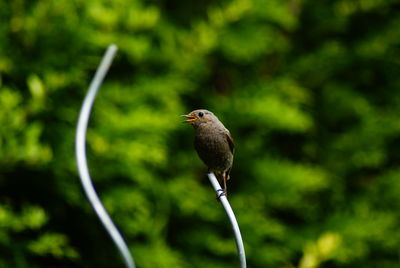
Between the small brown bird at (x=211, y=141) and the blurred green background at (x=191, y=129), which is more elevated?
the blurred green background at (x=191, y=129)

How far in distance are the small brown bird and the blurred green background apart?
5.21ft

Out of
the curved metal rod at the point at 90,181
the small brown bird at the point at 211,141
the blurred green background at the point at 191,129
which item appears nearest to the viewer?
the curved metal rod at the point at 90,181

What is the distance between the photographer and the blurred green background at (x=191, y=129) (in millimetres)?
3246

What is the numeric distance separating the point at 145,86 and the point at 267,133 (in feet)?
4.27

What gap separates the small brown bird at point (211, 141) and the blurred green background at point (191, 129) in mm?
1589

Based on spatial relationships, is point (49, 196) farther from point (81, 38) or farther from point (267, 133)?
point (267, 133)

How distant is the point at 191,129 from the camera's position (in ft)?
13.2

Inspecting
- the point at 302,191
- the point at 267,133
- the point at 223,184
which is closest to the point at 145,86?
the point at 267,133

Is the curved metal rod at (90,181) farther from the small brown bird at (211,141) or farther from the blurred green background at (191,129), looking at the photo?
the blurred green background at (191,129)

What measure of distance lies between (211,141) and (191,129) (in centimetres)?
258

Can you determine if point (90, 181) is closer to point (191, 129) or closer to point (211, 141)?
point (211, 141)

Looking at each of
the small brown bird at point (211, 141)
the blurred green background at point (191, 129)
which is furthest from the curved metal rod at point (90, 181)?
the blurred green background at point (191, 129)

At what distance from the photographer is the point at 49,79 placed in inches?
121

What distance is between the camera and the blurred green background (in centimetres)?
325
